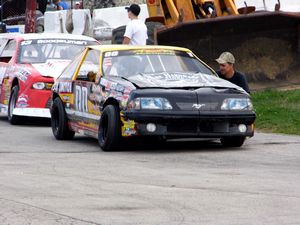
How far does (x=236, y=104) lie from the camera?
13.5 metres

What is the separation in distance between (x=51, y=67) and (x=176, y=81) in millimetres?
5014

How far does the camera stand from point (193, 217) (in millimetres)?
8695

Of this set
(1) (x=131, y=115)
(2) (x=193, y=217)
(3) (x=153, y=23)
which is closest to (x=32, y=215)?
(2) (x=193, y=217)

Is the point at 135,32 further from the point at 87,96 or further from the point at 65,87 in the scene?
the point at 87,96

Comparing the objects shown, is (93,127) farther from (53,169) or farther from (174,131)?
(53,169)

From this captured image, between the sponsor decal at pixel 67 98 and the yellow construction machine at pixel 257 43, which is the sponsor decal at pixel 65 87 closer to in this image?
the sponsor decal at pixel 67 98

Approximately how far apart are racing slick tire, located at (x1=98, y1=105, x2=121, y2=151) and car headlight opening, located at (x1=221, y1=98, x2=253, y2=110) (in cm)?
130

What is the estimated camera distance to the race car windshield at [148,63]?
14.3 metres

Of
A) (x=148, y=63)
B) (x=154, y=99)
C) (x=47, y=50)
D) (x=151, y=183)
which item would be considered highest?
(x=148, y=63)

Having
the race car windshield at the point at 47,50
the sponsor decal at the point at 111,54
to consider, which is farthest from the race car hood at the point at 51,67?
the sponsor decal at the point at 111,54

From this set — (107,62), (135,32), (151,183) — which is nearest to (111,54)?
(107,62)

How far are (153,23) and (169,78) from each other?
8.76 meters

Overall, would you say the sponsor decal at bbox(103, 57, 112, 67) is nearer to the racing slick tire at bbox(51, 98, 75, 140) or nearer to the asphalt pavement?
the asphalt pavement

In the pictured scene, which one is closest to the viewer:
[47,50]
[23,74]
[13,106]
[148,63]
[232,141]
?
[232,141]
